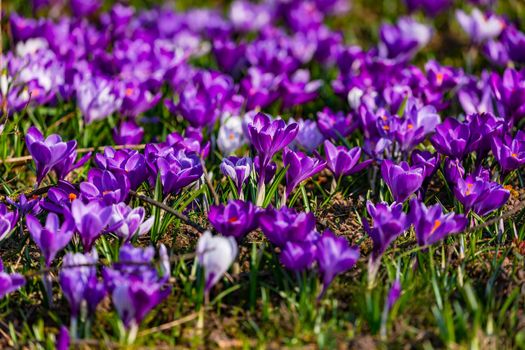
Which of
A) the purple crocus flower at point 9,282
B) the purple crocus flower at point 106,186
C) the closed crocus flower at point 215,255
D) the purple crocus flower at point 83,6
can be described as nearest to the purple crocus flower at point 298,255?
the closed crocus flower at point 215,255

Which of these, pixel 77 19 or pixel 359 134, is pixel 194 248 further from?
pixel 77 19

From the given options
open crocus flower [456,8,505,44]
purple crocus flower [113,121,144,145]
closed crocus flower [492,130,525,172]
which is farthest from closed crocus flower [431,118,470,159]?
open crocus flower [456,8,505,44]

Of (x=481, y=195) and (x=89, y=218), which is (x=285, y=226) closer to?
(x=89, y=218)

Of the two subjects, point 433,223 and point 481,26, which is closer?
point 433,223

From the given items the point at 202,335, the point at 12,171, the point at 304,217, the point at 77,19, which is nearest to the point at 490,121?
the point at 304,217

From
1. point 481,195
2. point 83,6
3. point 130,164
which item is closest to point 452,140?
point 481,195
